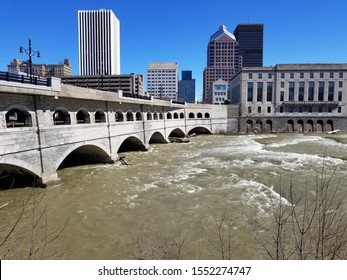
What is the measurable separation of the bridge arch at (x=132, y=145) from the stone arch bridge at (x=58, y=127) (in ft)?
0.63

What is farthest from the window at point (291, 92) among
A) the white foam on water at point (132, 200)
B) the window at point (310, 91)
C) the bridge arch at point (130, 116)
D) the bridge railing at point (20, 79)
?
the bridge railing at point (20, 79)

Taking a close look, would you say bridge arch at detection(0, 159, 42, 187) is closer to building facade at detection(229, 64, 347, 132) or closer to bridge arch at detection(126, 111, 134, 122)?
bridge arch at detection(126, 111, 134, 122)

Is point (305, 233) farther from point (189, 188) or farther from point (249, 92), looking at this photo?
point (249, 92)

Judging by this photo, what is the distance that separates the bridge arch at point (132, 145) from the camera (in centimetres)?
3265

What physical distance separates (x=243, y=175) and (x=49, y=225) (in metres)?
14.0

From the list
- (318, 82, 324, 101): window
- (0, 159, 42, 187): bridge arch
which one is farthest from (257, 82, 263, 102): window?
(0, 159, 42, 187): bridge arch

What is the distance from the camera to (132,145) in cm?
3425

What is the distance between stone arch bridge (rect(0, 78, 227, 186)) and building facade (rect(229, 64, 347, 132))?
46.7m

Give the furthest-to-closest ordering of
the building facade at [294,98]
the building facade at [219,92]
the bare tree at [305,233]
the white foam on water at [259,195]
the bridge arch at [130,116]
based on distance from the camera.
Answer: the building facade at [219,92] → the building facade at [294,98] → the bridge arch at [130,116] → the white foam on water at [259,195] → the bare tree at [305,233]

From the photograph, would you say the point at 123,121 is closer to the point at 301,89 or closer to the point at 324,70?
the point at 301,89

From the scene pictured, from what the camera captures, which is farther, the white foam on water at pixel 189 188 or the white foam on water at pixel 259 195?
the white foam on water at pixel 189 188

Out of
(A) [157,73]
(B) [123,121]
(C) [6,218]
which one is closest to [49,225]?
(C) [6,218]

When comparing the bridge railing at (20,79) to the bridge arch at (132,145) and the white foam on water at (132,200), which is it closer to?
the white foam on water at (132,200)

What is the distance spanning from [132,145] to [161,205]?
21399 mm
